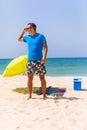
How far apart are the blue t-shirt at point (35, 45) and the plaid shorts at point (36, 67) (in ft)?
0.33

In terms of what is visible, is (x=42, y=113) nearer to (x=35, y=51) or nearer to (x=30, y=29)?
(x=35, y=51)

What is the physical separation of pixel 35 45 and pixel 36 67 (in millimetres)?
510

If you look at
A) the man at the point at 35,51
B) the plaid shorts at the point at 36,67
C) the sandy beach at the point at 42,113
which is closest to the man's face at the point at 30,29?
the man at the point at 35,51

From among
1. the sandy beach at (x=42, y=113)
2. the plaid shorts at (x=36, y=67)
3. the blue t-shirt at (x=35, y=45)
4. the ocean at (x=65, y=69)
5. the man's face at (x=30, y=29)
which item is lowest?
the ocean at (x=65, y=69)

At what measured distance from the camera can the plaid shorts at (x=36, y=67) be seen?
7571 millimetres

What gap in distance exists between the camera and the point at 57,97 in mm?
8312

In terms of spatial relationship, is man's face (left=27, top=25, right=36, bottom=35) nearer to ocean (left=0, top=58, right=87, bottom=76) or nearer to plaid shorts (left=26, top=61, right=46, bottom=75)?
plaid shorts (left=26, top=61, right=46, bottom=75)

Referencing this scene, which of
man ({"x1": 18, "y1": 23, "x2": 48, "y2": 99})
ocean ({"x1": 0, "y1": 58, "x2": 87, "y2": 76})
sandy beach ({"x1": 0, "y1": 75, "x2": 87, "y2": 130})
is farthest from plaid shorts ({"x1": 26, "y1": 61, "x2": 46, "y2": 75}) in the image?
ocean ({"x1": 0, "y1": 58, "x2": 87, "y2": 76})

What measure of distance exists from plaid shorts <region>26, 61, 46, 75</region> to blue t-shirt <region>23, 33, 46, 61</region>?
10cm

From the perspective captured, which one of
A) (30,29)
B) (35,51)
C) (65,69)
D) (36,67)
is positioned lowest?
(65,69)

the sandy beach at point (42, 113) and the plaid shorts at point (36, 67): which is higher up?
the plaid shorts at point (36, 67)

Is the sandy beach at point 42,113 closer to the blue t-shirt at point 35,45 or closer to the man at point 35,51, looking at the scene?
the man at point 35,51

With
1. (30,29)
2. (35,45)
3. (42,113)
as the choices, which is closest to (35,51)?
(35,45)

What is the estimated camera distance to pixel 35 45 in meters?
7.61
